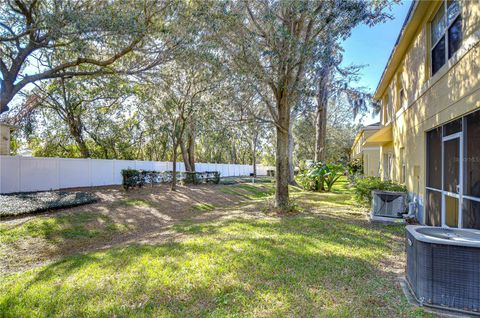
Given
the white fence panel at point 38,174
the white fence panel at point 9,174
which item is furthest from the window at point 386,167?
the white fence panel at point 9,174

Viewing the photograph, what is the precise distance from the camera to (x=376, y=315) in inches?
135

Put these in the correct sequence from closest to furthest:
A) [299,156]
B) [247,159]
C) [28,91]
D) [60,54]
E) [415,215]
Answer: [415,215]
[60,54]
[28,91]
[299,156]
[247,159]

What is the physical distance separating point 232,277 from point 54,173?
15.9 meters

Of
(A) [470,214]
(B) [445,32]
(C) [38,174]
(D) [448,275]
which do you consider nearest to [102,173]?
(C) [38,174]

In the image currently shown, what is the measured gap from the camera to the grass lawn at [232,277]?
3.76 metres

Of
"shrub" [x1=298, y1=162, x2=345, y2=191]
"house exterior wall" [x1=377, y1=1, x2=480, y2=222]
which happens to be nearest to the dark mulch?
"shrub" [x1=298, y1=162, x2=345, y2=191]

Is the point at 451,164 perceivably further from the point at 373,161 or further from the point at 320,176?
the point at 373,161

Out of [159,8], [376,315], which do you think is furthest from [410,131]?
[159,8]

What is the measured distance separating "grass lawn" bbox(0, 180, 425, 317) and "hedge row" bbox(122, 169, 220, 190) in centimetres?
883

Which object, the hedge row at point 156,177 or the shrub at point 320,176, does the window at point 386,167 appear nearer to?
the shrub at point 320,176

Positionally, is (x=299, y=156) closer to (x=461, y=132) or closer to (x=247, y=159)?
(x=247, y=159)

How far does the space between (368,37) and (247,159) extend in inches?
1869

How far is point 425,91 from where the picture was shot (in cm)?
769

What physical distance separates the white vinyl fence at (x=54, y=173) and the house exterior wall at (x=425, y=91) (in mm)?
17800
